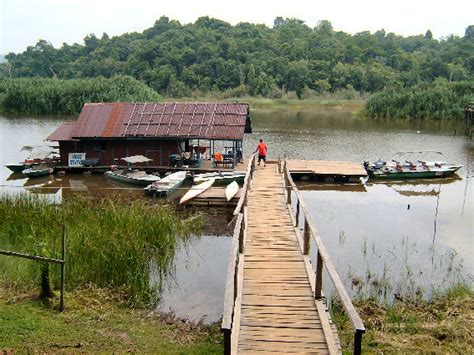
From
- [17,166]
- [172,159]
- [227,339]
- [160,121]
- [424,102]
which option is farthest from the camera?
[424,102]

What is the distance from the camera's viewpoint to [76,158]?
30844 mm

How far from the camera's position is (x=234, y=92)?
88.3m

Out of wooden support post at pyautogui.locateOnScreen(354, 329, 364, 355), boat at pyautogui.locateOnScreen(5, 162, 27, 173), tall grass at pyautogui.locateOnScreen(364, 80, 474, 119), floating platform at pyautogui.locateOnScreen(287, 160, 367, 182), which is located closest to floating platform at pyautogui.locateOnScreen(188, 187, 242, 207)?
floating platform at pyautogui.locateOnScreen(287, 160, 367, 182)

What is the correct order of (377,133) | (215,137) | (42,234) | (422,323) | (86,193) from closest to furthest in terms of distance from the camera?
1. (422,323)
2. (42,234)
3. (86,193)
4. (215,137)
5. (377,133)

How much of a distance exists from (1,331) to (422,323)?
9.56 meters

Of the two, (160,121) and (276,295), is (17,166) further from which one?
(276,295)

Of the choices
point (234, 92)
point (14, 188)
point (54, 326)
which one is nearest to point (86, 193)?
point (14, 188)

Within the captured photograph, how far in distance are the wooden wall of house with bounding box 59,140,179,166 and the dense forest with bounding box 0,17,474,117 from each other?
55.2 m

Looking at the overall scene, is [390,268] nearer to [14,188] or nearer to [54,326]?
[54,326]

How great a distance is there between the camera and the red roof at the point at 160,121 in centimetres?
2942

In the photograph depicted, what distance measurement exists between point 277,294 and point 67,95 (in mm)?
61229

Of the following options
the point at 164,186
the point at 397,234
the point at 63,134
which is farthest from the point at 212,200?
the point at 63,134

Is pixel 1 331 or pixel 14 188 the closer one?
pixel 1 331

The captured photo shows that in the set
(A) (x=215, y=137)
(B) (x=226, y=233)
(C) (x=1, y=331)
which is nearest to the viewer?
(C) (x=1, y=331)
